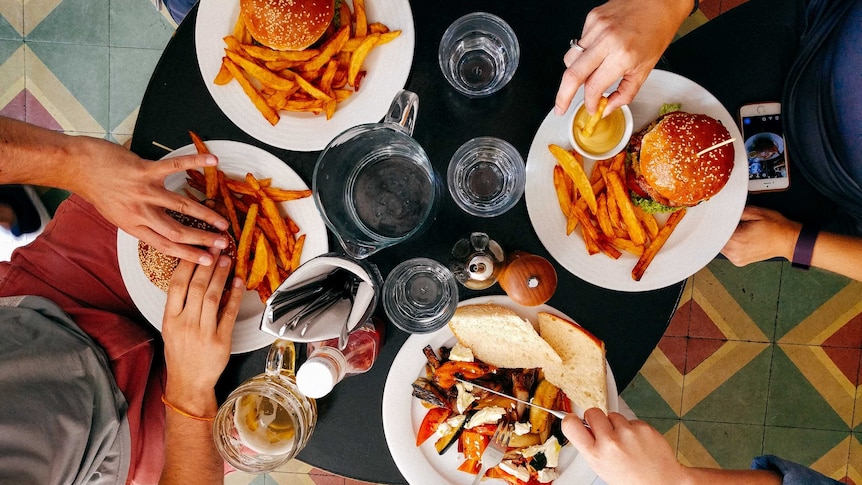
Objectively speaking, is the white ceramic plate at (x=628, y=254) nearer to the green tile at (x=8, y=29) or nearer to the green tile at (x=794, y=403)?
the green tile at (x=794, y=403)

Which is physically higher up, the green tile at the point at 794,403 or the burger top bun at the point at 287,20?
the burger top bun at the point at 287,20

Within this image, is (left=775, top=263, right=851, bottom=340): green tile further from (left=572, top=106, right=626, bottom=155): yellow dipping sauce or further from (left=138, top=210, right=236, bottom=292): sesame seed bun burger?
(left=138, top=210, right=236, bottom=292): sesame seed bun burger

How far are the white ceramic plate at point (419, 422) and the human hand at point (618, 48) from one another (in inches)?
24.5

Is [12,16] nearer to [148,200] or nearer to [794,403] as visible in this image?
[148,200]

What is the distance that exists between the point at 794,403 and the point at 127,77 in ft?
11.8

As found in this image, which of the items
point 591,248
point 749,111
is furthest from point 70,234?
point 749,111

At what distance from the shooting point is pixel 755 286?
2.78 metres

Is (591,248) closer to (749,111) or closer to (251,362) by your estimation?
(749,111)

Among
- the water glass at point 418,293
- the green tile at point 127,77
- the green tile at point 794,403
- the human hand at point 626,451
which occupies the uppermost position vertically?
the green tile at point 127,77

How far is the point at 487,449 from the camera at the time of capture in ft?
5.49

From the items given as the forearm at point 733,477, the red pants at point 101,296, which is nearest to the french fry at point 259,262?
the red pants at point 101,296

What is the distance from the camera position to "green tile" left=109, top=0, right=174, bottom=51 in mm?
2789

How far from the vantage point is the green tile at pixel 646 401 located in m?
2.83

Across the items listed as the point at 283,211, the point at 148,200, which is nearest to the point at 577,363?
the point at 283,211
